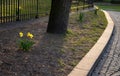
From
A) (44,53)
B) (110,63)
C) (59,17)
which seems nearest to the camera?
(44,53)

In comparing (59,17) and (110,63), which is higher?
(59,17)

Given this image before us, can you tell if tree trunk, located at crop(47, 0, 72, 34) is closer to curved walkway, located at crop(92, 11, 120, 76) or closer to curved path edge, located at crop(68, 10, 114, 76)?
curved path edge, located at crop(68, 10, 114, 76)

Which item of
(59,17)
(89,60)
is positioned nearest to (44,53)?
(89,60)

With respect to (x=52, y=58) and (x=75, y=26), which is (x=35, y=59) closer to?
(x=52, y=58)

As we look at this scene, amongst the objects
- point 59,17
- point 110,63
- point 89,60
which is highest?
point 59,17

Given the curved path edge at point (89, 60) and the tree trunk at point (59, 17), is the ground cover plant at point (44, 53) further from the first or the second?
the tree trunk at point (59, 17)

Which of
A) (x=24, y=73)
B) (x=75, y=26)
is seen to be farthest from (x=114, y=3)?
(x=24, y=73)

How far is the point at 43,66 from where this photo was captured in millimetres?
5352

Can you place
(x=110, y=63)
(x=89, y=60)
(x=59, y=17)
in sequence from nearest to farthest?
1. (x=89, y=60)
2. (x=110, y=63)
3. (x=59, y=17)

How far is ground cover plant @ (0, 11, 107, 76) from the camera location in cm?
511

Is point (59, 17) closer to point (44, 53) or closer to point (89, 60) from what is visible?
point (44, 53)

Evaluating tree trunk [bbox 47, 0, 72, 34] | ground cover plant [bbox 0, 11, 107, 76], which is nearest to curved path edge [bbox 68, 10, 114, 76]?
ground cover plant [bbox 0, 11, 107, 76]

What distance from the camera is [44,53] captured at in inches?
244

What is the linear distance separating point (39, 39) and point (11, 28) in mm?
1435
